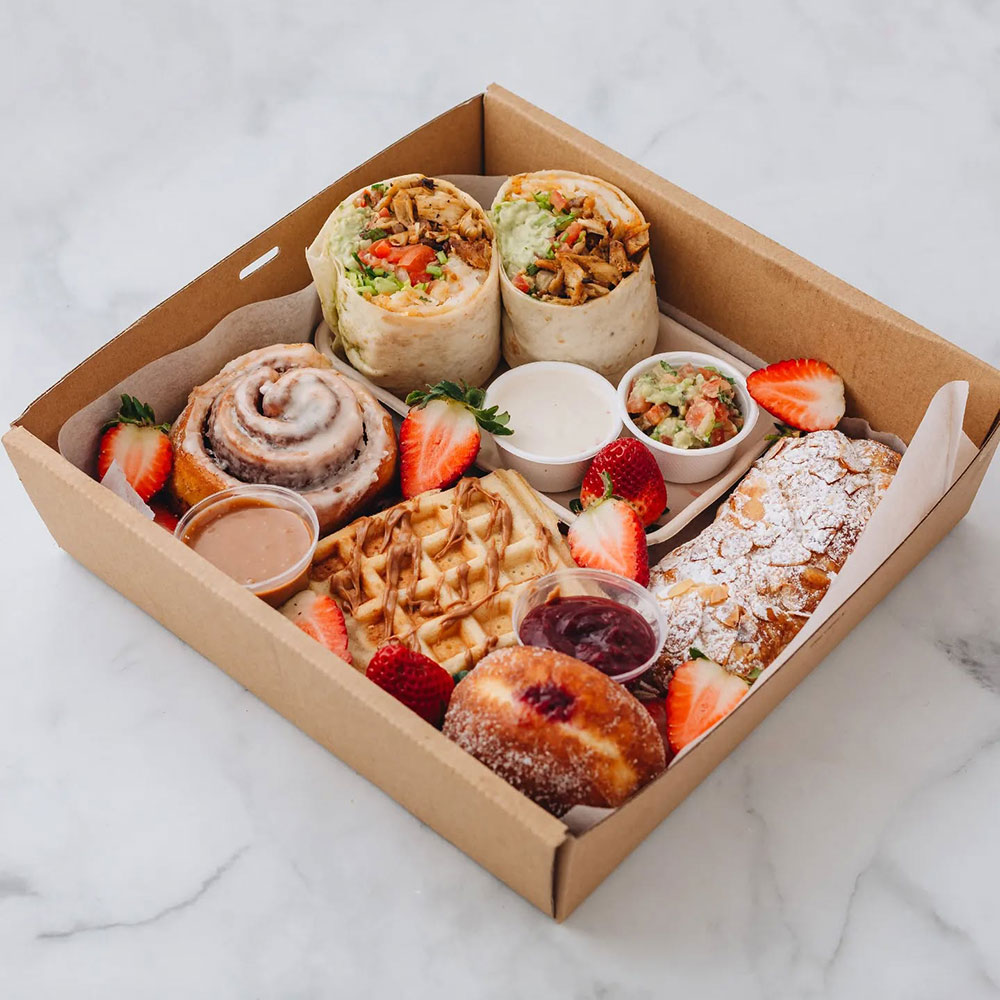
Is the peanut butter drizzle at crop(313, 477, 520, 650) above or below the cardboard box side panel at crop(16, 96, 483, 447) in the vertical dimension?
below

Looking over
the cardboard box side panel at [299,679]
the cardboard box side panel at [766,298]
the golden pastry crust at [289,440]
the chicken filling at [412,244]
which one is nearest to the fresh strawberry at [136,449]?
the golden pastry crust at [289,440]

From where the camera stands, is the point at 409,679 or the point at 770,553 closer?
the point at 409,679

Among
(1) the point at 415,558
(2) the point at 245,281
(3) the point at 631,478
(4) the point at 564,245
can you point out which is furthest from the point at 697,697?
(2) the point at 245,281

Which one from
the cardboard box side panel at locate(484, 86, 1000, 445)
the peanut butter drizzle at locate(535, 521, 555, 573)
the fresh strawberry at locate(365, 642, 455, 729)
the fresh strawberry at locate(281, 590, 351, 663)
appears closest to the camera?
the fresh strawberry at locate(365, 642, 455, 729)

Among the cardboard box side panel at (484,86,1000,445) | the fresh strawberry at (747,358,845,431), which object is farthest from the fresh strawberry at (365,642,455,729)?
the cardboard box side panel at (484,86,1000,445)

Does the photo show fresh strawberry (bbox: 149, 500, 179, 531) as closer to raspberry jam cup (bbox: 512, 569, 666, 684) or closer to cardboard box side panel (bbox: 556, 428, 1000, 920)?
raspberry jam cup (bbox: 512, 569, 666, 684)

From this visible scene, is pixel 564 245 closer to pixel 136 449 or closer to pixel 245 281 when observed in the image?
pixel 245 281
